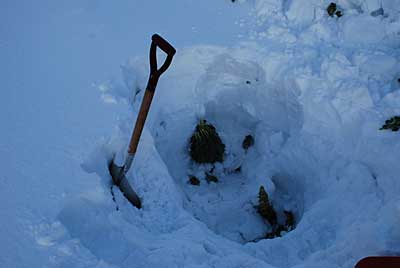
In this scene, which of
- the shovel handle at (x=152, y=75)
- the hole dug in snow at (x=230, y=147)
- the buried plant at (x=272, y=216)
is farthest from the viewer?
the hole dug in snow at (x=230, y=147)

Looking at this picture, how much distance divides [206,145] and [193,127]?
0.19m

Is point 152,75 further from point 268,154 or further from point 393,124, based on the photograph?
point 393,124

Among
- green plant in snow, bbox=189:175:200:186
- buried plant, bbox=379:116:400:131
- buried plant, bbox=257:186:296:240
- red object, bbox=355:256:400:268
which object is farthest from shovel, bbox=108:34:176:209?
buried plant, bbox=379:116:400:131

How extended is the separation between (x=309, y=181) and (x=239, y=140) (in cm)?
85

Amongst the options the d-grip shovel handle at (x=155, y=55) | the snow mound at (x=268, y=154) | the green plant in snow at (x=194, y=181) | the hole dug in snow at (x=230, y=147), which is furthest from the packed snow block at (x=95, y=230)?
the green plant in snow at (x=194, y=181)

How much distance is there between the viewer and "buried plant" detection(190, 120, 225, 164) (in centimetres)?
368

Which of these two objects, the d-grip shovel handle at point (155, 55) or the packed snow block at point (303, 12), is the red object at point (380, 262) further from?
the packed snow block at point (303, 12)

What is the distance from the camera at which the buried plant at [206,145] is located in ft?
12.1

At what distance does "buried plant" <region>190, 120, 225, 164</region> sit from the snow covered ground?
0.26 ft

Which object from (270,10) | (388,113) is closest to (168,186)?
(388,113)

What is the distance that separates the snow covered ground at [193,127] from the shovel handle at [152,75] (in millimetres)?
234

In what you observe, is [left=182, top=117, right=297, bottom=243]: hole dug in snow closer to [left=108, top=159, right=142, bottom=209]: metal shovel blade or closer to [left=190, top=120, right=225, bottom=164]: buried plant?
[left=190, top=120, right=225, bottom=164]: buried plant

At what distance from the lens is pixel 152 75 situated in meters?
2.64

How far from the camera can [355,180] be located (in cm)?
295
